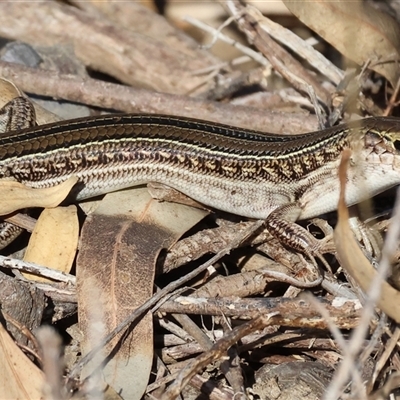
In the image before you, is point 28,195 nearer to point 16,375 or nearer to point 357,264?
point 16,375

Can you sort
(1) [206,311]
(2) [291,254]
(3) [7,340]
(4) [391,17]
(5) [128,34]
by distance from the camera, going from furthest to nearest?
1. (5) [128,34]
2. (4) [391,17]
3. (2) [291,254]
4. (1) [206,311]
5. (3) [7,340]

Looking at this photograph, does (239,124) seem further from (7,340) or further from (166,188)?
(7,340)

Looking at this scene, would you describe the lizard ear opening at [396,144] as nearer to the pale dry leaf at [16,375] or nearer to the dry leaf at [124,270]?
the dry leaf at [124,270]

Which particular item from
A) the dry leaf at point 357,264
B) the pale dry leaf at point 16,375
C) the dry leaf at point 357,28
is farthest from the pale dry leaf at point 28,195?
the dry leaf at point 357,28

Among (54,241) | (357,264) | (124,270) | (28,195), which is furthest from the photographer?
(28,195)

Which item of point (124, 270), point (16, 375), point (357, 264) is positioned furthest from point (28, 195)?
point (357, 264)

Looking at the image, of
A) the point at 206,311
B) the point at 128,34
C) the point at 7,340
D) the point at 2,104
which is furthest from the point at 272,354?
the point at 128,34
